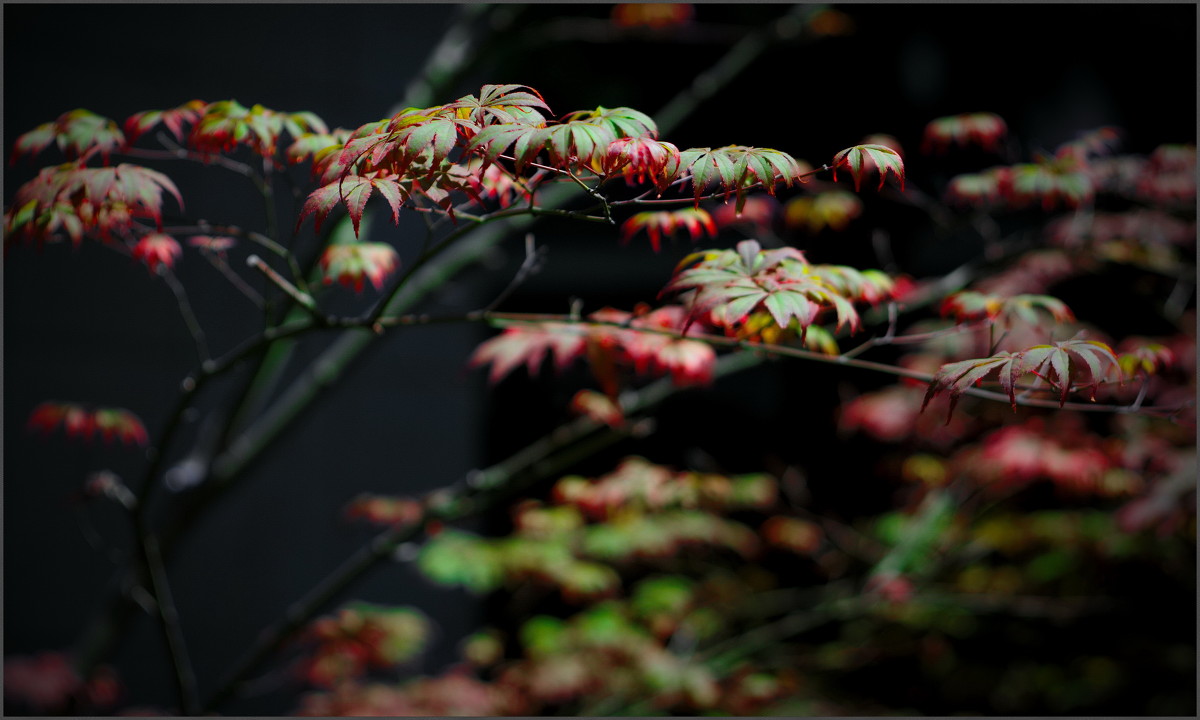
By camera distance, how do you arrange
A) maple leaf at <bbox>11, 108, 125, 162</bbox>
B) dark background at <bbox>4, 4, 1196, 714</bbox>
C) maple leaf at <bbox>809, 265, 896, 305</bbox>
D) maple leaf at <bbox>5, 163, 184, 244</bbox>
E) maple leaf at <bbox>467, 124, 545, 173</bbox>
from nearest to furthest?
maple leaf at <bbox>467, 124, 545, 173</bbox>, maple leaf at <bbox>5, 163, 184, 244</bbox>, maple leaf at <bbox>11, 108, 125, 162</bbox>, maple leaf at <bbox>809, 265, 896, 305</bbox>, dark background at <bbox>4, 4, 1196, 714</bbox>

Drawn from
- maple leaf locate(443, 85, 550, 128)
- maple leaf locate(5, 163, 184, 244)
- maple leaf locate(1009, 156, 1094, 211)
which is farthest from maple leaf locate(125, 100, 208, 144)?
maple leaf locate(1009, 156, 1094, 211)

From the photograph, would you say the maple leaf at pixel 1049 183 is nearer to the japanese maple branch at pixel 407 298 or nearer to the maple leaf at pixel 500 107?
the japanese maple branch at pixel 407 298

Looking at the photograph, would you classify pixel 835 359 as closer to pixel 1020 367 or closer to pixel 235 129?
pixel 1020 367

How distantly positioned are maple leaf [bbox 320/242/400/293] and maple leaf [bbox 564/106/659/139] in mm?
653

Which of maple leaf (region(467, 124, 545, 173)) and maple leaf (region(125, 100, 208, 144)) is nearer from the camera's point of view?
maple leaf (region(467, 124, 545, 173))

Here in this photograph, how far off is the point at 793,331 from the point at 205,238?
1.30m

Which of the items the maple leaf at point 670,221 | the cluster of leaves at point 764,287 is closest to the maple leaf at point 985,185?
the cluster of leaves at point 764,287

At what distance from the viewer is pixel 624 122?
130 cm

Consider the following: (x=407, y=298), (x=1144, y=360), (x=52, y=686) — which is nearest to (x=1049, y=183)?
(x=1144, y=360)

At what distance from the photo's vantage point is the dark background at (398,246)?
123 inches

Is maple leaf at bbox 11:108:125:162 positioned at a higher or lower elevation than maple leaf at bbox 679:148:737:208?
higher

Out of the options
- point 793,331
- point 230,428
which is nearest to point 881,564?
point 793,331

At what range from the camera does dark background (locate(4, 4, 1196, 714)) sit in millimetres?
3113

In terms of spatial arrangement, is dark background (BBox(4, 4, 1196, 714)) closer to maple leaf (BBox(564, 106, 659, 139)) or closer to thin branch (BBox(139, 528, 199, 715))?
thin branch (BBox(139, 528, 199, 715))
